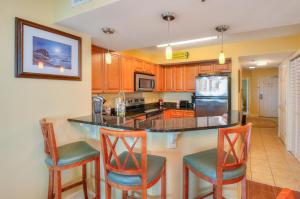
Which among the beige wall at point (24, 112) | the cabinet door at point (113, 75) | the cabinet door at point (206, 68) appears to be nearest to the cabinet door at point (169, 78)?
the cabinet door at point (206, 68)

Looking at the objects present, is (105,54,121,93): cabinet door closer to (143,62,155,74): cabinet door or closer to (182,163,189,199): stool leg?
(143,62,155,74): cabinet door

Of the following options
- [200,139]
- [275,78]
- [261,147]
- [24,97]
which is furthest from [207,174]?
[275,78]

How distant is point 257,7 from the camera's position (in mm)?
1627

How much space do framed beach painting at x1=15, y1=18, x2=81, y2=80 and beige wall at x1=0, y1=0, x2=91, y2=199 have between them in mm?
62

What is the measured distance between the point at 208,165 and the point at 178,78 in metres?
3.67

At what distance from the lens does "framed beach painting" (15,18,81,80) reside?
5.53ft

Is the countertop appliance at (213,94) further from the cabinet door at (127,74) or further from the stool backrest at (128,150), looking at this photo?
the stool backrest at (128,150)

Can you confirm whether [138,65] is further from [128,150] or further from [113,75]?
[128,150]

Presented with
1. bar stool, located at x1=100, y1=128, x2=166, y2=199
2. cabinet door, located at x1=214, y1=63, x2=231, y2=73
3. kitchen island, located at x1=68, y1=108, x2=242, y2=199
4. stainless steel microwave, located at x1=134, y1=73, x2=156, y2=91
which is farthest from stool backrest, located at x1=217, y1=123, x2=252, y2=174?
cabinet door, located at x1=214, y1=63, x2=231, y2=73

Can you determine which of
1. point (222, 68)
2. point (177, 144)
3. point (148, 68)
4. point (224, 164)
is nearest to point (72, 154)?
point (177, 144)

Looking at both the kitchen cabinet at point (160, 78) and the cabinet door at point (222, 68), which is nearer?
the cabinet door at point (222, 68)

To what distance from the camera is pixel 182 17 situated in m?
1.83

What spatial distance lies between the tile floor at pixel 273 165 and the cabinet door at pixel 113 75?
283 cm

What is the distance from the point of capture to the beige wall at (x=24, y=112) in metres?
1.58
